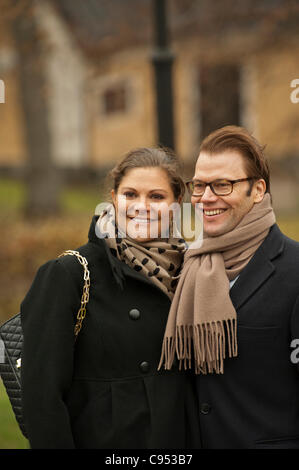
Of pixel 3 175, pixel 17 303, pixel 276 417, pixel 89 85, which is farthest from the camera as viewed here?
pixel 3 175

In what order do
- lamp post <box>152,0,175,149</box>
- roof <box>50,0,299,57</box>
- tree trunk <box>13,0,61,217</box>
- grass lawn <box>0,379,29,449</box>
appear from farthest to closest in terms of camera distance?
tree trunk <box>13,0,61,217</box> < roof <box>50,0,299,57</box> < lamp post <box>152,0,175,149</box> < grass lawn <box>0,379,29,449</box>

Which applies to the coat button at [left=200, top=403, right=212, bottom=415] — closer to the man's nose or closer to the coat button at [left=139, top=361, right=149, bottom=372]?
the coat button at [left=139, top=361, right=149, bottom=372]

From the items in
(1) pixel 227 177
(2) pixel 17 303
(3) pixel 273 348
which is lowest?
(2) pixel 17 303

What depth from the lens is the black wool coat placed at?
2.54 meters

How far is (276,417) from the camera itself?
259cm

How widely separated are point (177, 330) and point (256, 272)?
405 millimetres

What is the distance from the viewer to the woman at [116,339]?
100 inches

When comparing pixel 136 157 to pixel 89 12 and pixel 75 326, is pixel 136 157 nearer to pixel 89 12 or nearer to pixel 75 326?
pixel 75 326

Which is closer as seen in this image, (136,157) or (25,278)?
(136,157)

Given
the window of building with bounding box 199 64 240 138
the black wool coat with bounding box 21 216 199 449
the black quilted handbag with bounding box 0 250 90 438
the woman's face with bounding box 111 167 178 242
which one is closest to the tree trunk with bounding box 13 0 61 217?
the window of building with bounding box 199 64 240 138

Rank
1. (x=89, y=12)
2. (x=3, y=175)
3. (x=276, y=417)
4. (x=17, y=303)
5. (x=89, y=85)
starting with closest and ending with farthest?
1. (x=276, y=417)
2. (x=17, y=303)
3. (x=89, y=85)
4. (x=89, y=12)
5. (x=3, y=175)

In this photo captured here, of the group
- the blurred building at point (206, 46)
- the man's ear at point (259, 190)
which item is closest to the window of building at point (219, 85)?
the blurred building at point (206, 46)

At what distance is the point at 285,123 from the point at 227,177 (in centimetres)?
620

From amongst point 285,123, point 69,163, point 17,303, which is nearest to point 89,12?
point 69,163
